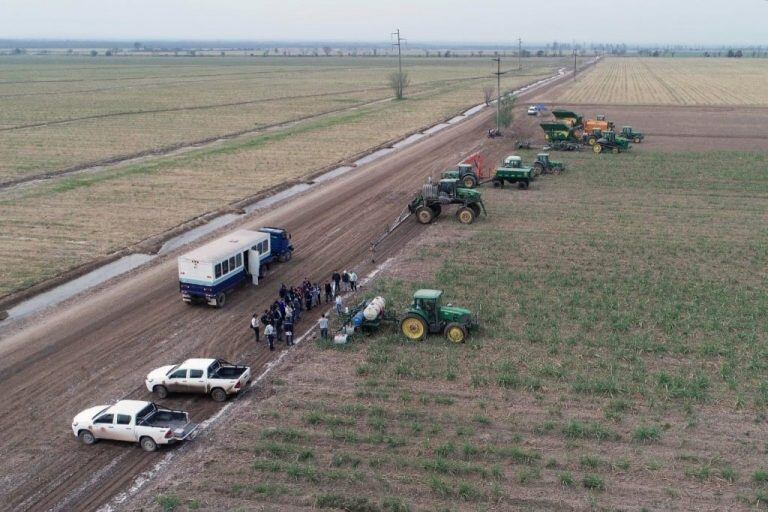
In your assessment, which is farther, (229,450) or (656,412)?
(656,412)

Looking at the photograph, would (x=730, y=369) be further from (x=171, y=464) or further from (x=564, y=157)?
(x=564, y=157)

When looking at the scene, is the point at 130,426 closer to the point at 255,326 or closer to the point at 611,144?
the point at 255,326

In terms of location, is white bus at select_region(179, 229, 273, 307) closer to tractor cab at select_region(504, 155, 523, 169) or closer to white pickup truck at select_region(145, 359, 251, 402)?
white pickup truck at select_region(145, 359, 251, 402)

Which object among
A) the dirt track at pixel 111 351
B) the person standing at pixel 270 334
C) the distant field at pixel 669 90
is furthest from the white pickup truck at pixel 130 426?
the distant field at pixel 669 90

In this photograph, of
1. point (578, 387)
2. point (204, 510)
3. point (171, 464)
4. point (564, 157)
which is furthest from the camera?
point (564, 157)

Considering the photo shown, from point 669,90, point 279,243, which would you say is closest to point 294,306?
point 279,243

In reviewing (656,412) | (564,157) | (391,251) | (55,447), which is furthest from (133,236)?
(564,157)

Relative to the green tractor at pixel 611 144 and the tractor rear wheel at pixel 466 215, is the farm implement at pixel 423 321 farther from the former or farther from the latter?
the green tractor at pixel 611 144
